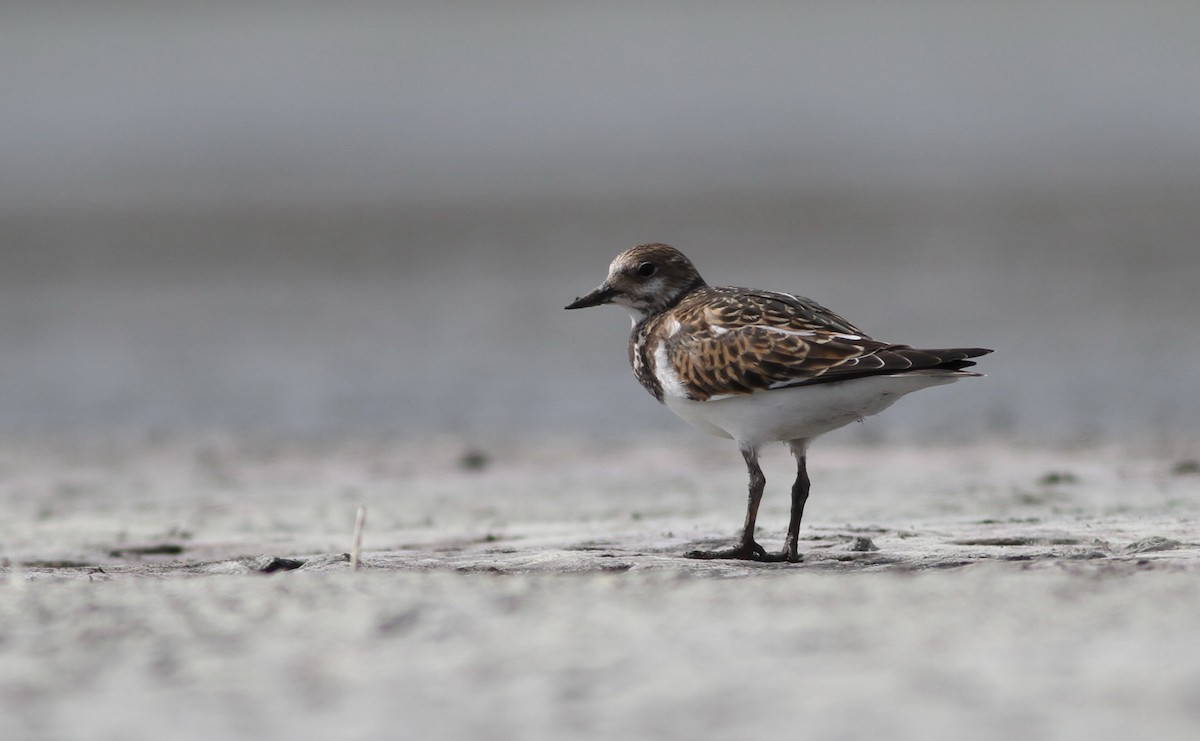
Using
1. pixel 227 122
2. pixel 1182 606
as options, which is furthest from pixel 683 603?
pixel 227 122

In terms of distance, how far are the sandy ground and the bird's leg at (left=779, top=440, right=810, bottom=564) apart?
0.46ft

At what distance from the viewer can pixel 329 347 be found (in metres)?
13.1

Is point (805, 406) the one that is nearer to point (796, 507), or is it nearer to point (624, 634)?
point (796, 507)

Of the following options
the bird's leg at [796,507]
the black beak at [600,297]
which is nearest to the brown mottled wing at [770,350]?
the bird's leg at [796,507]

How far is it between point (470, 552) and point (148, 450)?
470cm

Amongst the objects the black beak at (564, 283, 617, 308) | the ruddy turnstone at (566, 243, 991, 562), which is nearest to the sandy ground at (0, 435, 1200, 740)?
the ruddy turnstone at (566, 243, 991, 562)

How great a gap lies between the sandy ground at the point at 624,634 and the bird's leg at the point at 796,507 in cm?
14

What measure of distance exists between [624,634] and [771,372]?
7.00 ft

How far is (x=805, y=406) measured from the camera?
18.0 feet

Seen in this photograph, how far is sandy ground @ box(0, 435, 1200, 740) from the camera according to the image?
119 inches

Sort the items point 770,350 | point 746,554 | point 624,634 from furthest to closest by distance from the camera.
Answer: point 770,350 < point 746,554 < point 624,634

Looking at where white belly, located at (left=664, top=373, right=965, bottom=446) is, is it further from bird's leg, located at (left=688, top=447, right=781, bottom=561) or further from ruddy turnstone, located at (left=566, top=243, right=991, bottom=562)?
bird's leg, located at (left=688, top=447, right=781, bottom=561)

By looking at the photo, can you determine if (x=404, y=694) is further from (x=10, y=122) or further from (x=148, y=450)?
(x=10, y=122)

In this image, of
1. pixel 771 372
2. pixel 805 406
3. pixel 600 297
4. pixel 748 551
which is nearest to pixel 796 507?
pixel 748 551
